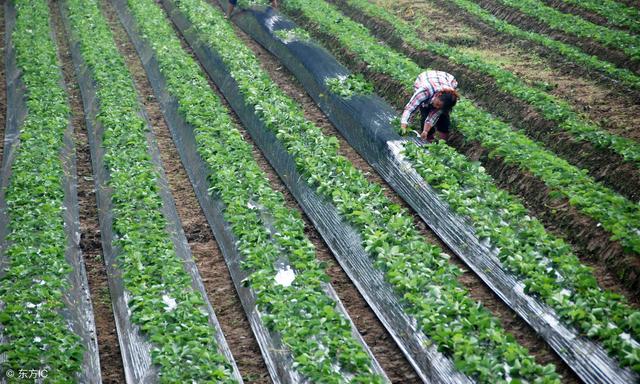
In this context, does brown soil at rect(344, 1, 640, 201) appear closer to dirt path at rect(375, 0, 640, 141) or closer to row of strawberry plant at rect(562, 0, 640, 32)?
dirt path at rect(375, 0, 640, 141)

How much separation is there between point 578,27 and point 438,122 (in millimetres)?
7900

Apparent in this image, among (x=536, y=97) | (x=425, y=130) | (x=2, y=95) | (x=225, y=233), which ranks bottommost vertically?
(x=2, y=95)

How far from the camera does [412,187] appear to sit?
1068cm

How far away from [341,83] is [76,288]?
7402 mm

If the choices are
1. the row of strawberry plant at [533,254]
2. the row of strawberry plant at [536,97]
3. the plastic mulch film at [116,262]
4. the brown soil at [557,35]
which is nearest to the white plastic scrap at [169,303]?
the plastic mulch film at [116,262]

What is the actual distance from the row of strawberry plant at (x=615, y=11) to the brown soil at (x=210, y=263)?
11488 mm

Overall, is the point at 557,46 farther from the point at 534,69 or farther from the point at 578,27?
the point at 578,27

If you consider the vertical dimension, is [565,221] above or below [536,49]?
below

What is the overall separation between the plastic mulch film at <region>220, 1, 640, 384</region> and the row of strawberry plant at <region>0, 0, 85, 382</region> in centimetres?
472

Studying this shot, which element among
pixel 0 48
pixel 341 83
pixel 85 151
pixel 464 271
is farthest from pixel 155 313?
pixel 0 48

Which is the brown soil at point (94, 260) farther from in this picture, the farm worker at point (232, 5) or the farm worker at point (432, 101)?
the farm worker at point (232, 5)

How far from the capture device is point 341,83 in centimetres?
1461

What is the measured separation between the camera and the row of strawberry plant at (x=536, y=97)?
36.1 ft

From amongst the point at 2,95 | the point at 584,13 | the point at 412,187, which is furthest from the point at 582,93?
the point at 2,95
